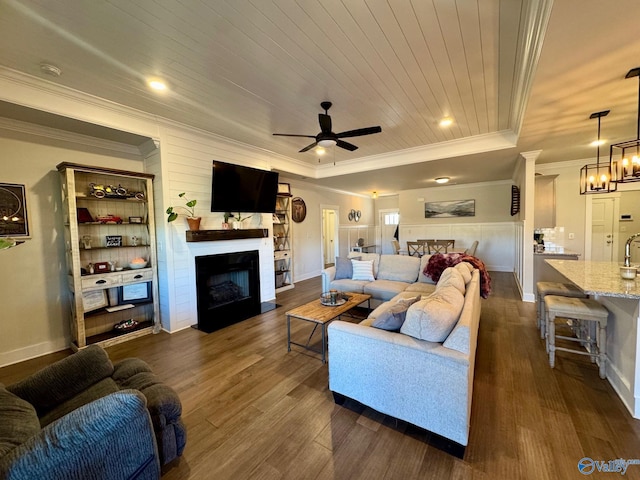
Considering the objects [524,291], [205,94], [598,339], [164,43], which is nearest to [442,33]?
[164,43]

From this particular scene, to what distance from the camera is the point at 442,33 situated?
202 cm

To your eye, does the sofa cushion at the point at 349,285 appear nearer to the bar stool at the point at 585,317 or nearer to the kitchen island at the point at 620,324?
the bar stool at the point at 585,317

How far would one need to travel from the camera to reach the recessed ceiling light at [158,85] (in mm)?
2596

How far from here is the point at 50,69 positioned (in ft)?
7.61

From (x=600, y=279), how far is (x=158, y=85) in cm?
438

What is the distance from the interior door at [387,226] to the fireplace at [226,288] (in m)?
7.41

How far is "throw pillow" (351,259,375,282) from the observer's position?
436cm

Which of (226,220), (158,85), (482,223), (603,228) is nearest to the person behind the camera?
(158,85)

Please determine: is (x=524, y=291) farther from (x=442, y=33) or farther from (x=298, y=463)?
(x=298, y=463)

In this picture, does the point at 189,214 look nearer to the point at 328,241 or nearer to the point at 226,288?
the point at 226,288

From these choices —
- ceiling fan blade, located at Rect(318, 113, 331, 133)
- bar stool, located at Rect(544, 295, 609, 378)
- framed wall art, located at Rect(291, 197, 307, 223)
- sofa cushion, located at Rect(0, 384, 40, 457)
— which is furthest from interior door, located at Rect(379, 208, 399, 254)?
sofa cushion, located at Rect(0, 384, 40, 457)

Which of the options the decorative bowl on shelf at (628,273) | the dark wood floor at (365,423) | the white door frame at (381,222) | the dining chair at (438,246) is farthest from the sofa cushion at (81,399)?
the white door frame at (381,222)

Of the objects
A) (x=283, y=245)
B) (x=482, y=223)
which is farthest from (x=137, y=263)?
(x=482, y=223)

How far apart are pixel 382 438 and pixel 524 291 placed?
4.30 meters
